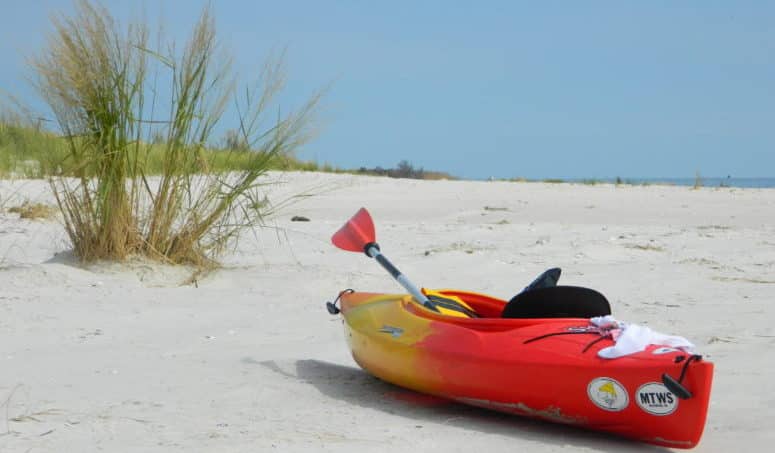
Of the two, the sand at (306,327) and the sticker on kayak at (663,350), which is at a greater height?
the sticker on kayak at (663,350)

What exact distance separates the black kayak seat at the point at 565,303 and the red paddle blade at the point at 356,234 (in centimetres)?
125

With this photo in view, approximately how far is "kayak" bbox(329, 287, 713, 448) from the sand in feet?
0.34

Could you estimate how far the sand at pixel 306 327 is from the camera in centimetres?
335

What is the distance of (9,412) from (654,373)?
2.19 meters

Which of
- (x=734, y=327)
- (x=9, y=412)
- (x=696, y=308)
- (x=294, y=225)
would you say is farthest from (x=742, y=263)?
(x=9, y=412)

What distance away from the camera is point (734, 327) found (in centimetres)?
505

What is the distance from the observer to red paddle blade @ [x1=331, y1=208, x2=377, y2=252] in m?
4.86

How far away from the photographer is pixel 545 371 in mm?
3438

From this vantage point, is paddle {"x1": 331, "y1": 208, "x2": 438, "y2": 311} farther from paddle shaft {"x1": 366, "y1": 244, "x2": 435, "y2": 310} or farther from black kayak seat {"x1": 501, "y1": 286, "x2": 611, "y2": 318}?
black kayak seat {"x1": 501, "y1": 286, "x2": 611, "y2": 318}

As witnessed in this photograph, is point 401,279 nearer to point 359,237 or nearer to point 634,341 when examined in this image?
point 359,237

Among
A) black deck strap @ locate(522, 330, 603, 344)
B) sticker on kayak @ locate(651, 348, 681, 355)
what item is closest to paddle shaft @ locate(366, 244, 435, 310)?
black deck strap @ locate(522, 330, 603, 344)

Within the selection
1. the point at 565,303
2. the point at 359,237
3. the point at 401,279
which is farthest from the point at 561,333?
the point at 359,237

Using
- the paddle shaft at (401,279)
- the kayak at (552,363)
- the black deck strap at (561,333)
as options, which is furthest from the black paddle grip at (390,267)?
the black deck strap at (561,333)

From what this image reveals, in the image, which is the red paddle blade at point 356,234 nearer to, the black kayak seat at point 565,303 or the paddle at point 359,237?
the paddle at point 359,237
